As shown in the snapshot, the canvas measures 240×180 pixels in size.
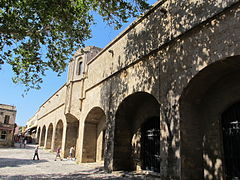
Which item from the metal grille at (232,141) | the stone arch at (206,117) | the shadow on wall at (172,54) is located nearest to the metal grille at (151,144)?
the shadow on wall at (172,54)

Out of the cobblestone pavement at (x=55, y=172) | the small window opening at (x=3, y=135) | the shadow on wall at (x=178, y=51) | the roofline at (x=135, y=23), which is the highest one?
the roofline at (x=135, y=23)

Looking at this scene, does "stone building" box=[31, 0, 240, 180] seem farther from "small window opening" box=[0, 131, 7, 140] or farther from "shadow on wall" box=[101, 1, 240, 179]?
"small window opening" box=[0, 131, 7, 140]

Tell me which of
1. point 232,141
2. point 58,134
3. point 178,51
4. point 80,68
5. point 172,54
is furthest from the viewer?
point 58,134

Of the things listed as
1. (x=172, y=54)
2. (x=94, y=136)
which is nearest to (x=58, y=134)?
(x=94, y=136)

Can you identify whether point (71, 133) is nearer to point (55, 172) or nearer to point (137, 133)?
point (55, 172)

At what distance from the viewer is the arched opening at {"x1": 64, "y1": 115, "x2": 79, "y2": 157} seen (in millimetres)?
17203

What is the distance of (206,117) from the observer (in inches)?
280

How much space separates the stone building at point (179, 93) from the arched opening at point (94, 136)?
10.2 ft

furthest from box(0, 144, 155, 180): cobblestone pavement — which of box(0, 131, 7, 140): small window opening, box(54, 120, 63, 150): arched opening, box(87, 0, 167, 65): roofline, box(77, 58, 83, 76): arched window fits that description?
box(0, 131, 7, 140): small window opening

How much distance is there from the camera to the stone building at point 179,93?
6258 mm

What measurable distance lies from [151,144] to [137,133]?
104cm

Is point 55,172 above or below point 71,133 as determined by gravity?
below

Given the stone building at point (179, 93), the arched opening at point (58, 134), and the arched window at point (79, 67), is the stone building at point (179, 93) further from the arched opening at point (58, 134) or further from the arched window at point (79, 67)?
the arched opening at point (58, 134)

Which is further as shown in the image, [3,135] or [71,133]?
[3,135]
